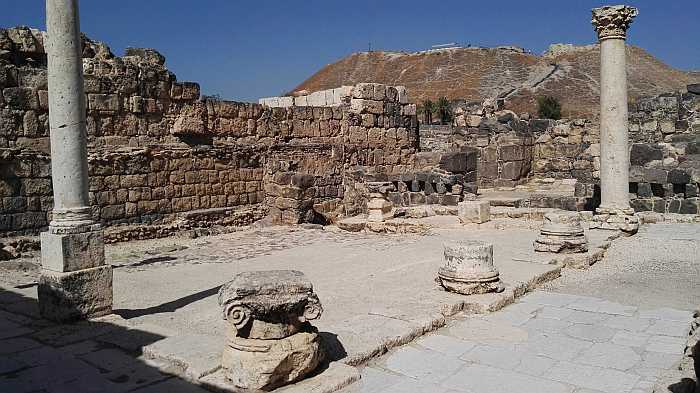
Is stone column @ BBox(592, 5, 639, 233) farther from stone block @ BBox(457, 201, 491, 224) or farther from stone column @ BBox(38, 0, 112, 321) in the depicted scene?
stone column @ BBox(38, 0, 112, 321)

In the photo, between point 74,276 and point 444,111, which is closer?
point 74,276

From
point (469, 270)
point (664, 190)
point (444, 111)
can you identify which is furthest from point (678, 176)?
point (444, 111)

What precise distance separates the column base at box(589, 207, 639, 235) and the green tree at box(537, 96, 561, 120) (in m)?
30.2

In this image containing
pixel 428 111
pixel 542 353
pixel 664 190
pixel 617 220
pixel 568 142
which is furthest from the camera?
pixel 428 111

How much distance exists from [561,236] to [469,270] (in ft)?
9.96

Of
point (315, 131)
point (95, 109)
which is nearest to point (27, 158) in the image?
point (95, 109)

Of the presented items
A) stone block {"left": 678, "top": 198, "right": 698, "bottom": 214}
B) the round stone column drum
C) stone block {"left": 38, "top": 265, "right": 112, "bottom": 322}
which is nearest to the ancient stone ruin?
stone block {"left": 38, "top": 265, "right": 112, "bottom": 322}

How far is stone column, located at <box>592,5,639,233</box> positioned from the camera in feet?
37.3

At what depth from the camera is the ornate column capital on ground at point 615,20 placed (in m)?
11.4

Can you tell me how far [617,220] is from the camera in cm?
1132

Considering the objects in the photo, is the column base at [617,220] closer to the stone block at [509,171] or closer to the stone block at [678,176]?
the stone block at [678,176]

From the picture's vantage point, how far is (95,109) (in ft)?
38.8

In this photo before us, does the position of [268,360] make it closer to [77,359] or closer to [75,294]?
[77,359]

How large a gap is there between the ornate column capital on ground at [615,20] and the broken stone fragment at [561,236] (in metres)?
4.36
